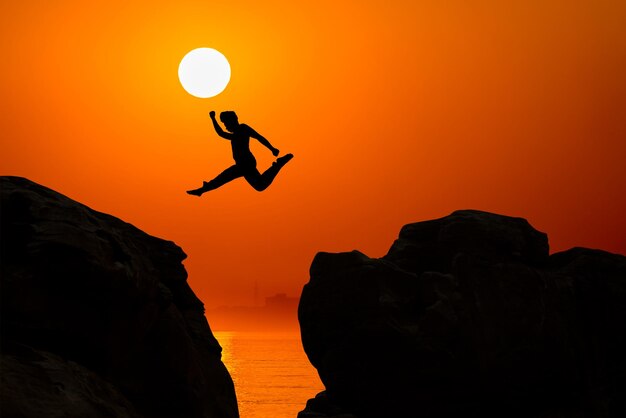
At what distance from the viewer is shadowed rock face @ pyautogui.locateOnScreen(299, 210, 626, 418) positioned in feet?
76.5

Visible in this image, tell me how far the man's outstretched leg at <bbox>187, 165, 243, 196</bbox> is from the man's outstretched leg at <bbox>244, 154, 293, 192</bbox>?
404mm

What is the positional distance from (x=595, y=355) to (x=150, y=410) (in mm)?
16401

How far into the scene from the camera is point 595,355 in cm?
2519

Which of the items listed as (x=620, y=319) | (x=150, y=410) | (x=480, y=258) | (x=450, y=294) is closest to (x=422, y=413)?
(x=450, y=294)

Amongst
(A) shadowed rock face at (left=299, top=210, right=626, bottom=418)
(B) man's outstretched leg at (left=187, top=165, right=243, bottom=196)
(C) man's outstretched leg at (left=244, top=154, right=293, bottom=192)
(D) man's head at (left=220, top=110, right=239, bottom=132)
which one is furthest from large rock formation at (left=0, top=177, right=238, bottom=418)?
(A) shadowed rock face at (left=299, top=210, right=626, bottom=418)

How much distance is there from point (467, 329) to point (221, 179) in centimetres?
930

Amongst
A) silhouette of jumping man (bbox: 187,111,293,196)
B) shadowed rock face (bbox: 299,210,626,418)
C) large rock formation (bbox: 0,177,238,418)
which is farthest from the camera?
shadowed rock face (bbox: 299,210,626,418)

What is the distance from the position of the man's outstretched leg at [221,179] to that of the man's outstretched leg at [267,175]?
1.33ft

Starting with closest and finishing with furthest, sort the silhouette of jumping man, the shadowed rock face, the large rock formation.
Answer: the large rock formation, the silhouette of jumping man, the shadowed rock face

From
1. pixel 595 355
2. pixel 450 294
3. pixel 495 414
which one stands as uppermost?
pixel 450 294

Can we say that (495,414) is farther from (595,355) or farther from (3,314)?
(3,314)

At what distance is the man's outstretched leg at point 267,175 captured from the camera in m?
18.7

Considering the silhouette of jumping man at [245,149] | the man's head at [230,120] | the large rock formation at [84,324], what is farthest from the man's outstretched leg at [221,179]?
the large rock formation at [84,324]

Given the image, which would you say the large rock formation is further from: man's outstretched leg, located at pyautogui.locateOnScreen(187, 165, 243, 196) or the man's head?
the man's head
